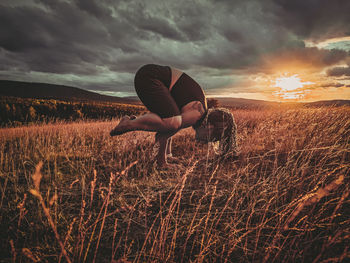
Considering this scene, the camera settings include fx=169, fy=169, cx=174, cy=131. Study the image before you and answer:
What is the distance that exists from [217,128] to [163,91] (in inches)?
40.5

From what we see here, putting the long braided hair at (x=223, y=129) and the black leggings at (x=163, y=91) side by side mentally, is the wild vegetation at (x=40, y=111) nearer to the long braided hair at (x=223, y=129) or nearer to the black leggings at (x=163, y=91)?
the black leggings at (x=163, y=91)

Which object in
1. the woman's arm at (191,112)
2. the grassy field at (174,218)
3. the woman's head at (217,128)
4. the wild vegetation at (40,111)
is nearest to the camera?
the grassy field at (174,218)

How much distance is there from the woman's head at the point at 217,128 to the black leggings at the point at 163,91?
36cm

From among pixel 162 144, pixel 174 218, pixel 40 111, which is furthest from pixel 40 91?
pixel 174 218

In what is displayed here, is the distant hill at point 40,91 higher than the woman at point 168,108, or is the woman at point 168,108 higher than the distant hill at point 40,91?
the distant hill at point 40,91

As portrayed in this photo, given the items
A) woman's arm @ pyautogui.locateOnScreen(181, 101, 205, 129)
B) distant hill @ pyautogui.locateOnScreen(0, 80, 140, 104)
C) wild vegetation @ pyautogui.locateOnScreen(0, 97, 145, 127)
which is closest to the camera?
woman's arm @ pyautogui.locateOnScreen(181, 101, 205, 129)

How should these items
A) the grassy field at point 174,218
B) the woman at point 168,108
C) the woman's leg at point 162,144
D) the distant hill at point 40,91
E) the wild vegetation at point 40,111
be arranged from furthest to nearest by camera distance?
the distant hill at point 40,91 → the wild vegetation at point 40,111 → the woman's leg at point 162,144 → the woman at point 168,108 → the grassy field at point 174,218

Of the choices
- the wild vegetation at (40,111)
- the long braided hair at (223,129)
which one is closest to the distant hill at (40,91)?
the wild vegetation at (40,111)

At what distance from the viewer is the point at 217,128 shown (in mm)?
2561

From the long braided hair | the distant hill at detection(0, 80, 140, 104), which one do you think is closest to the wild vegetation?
the long braided hair

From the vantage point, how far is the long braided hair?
101 inches

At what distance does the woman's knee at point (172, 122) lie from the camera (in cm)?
203

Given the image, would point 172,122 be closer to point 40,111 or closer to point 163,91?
point 163,91

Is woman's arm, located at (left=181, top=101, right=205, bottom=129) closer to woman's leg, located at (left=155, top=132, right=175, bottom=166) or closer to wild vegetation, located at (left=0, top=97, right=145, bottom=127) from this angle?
woman's leg, located at (left=155, top=132, right=175, bottom=166)
